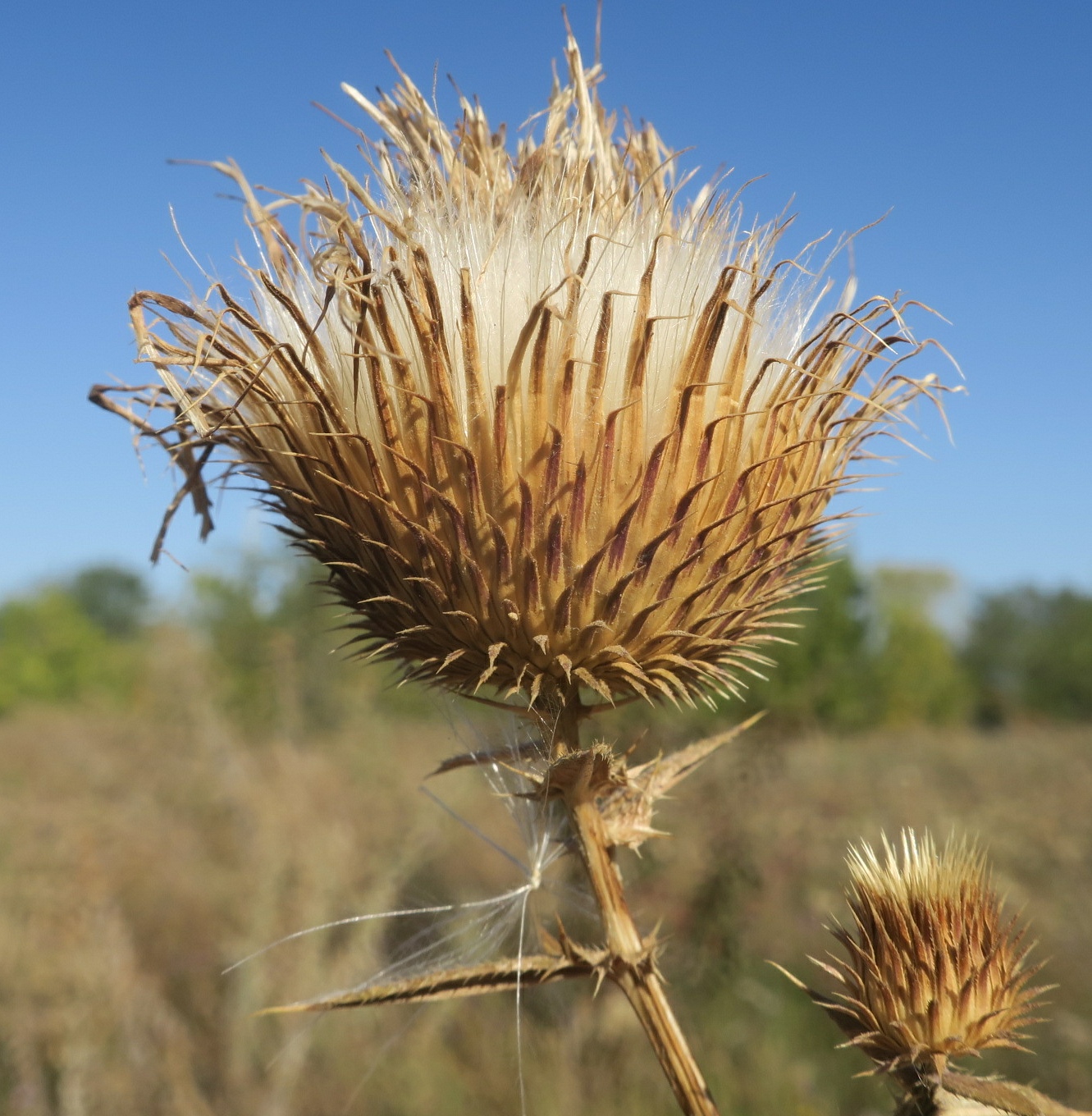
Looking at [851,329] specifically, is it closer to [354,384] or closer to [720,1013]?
[354,384]

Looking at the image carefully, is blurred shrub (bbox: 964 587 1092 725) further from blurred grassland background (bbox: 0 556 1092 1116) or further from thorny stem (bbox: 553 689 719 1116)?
thorny stem (bbox: 553 689 719 1116)

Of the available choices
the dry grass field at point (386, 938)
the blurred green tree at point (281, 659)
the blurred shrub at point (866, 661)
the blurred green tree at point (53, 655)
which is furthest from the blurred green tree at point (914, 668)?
the blurred green tree at point (53, 655)

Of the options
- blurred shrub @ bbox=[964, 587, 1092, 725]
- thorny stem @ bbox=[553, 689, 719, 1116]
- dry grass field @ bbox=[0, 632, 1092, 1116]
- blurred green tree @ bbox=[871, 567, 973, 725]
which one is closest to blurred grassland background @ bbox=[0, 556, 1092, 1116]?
dry grass field @ bbox=[0, 632, 1092, 1116]

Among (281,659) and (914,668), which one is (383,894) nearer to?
(281,659)

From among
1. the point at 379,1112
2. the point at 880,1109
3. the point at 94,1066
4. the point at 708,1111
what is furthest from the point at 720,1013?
the point at 708,1111

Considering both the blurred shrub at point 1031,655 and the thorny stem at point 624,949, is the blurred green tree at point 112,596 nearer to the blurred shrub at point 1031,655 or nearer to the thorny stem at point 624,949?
the blurred shrub at point 1031,655

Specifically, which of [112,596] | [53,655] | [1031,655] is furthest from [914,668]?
[112,596]

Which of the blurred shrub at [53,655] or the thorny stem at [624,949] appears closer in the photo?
the thorny stem at [624,949]
